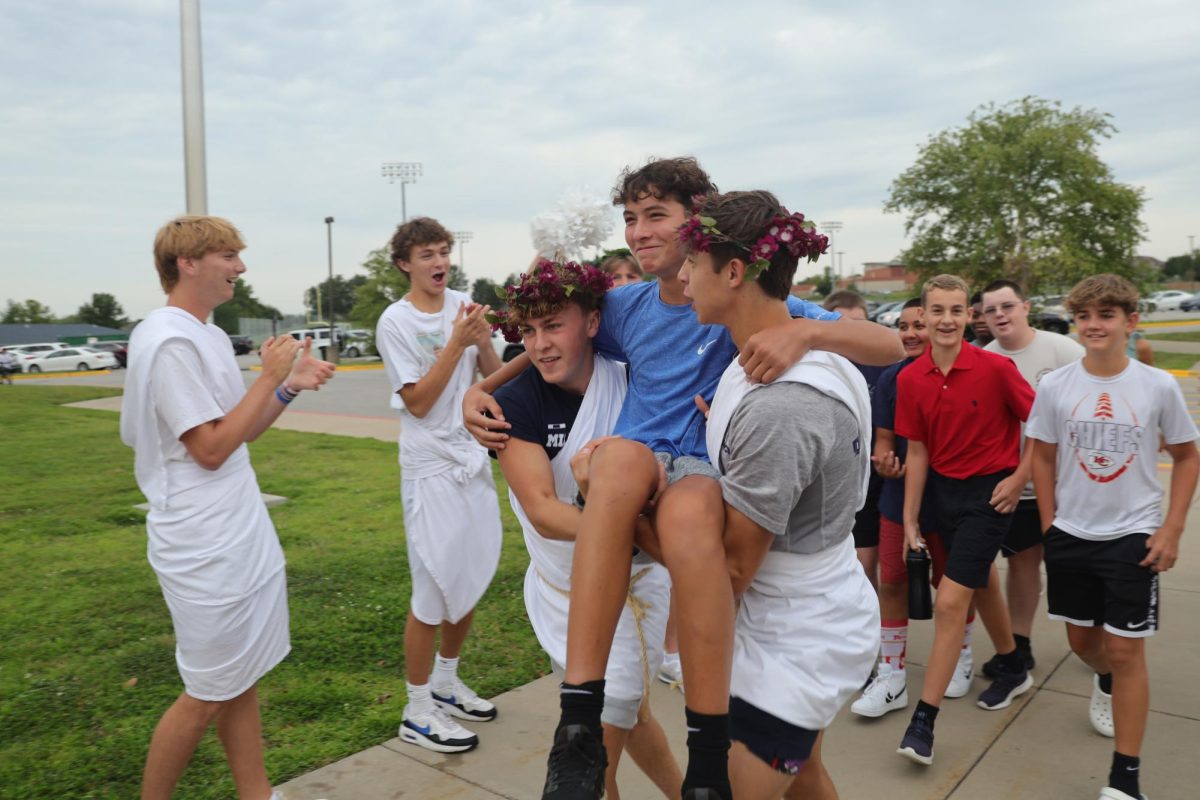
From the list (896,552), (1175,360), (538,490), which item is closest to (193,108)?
(538,490)

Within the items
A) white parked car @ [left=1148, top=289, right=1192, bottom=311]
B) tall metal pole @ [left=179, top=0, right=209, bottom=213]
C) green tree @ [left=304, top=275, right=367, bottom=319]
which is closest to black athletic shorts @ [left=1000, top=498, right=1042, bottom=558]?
tall metal pole @ [left=179, top=0, right=209, bottom=213]

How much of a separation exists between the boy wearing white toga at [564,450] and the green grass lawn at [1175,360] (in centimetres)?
2343

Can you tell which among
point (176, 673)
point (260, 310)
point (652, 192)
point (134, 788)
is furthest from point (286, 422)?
point (260, 310)

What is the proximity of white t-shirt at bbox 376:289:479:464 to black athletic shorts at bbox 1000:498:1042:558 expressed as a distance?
2753 mm

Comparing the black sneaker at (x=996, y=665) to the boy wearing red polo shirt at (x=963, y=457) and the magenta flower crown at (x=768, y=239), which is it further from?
the magenta flower crown at (x=768, y=239)

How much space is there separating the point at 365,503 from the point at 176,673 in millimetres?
4145

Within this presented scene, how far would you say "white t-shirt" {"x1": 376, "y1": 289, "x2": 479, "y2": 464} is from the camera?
4.01m

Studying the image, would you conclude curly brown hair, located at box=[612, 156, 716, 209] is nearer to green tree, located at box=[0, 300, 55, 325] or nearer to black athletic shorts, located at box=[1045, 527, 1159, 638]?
black athletic shorts, located at box=[1045, 527, 1159, 638]

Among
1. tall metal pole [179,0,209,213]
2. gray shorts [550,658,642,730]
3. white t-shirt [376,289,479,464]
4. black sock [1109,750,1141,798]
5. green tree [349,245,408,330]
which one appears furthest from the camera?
green tree [349,245,408,330]

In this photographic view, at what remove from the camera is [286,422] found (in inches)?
639

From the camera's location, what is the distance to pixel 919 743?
3559mm

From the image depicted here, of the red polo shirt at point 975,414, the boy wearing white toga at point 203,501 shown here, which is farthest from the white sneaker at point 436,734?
the red polo shirt at point 975,414

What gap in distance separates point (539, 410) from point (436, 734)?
1.82 m

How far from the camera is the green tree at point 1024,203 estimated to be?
31.1 m
